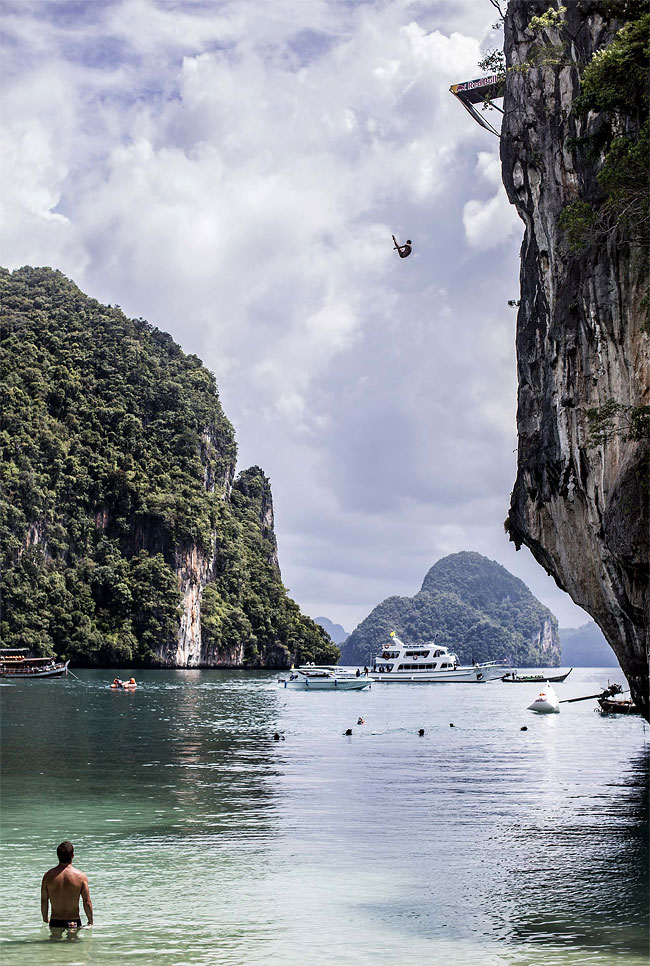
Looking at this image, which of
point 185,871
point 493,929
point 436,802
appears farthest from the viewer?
point 436,802

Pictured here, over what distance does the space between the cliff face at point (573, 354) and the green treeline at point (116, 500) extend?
77.3 m

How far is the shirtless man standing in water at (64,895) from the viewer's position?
35.7ft

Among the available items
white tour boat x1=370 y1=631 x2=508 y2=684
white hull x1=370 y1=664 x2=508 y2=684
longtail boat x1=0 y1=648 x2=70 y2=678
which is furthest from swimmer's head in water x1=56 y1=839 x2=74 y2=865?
white tour boat x1=370 y1=631 x2=508 y2=684

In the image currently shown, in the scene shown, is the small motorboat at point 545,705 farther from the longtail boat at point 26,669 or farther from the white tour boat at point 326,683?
the longtail boat at point 26,669

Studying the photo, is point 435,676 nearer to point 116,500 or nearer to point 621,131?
point 116,500

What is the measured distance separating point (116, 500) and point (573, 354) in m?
94.5

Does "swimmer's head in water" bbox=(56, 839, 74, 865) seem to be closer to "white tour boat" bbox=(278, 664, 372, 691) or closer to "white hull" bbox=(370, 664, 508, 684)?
"white tour boat" bbox=(278, 664, 372, 691)

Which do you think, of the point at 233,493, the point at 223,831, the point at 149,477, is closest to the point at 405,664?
the point at 149,477

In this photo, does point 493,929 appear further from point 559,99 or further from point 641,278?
point 559,99

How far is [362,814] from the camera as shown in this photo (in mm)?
19688

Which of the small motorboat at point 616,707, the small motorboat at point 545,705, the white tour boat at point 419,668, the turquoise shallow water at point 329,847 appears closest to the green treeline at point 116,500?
the white tour boat at point 419,668

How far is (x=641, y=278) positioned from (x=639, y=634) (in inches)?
284

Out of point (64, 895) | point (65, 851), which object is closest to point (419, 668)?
point (64, 895)

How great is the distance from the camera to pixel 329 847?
16.6 m
